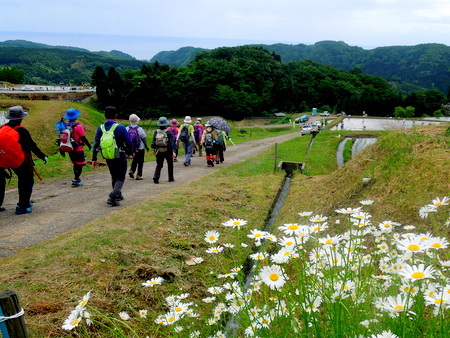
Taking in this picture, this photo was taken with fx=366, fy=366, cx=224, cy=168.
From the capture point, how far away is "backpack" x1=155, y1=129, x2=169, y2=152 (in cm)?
1019

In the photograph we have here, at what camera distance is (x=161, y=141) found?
10.2 m

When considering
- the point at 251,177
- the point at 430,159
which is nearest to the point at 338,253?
the point at 430,159

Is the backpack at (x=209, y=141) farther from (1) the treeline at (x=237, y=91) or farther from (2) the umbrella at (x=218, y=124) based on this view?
(1) the treeline at (x=237, y=91)

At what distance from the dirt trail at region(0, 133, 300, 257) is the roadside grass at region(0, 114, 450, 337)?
1.67 ft

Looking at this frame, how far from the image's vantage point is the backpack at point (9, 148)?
6680mm

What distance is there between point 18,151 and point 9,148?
154 millimetres

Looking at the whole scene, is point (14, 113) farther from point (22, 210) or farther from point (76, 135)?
point (76, 135)

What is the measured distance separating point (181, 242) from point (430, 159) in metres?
5.50

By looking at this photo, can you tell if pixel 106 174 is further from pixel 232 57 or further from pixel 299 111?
pixel 232 57

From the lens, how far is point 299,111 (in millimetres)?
105375

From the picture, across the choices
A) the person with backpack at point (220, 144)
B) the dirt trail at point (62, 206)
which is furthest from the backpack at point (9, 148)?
the person with backpack at point (220, 144)

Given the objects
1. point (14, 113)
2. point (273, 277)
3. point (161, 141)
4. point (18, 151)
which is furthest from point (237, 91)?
point (273, 277)

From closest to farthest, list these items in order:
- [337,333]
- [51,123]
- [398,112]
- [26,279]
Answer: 1. [337,333]
2. [26,279]
3. [51,123]
4. [398,112]

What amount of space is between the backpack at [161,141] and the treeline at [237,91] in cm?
6652
